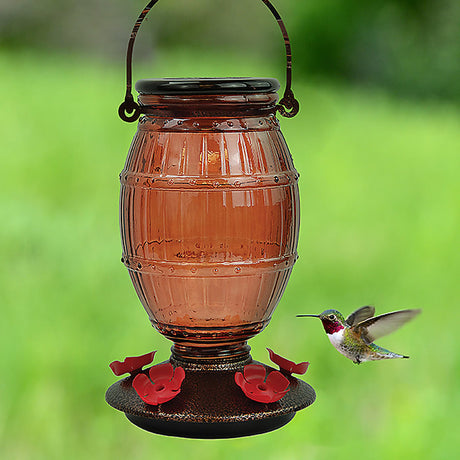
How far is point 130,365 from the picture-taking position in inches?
63.2

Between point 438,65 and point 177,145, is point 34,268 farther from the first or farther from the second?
point 438,65

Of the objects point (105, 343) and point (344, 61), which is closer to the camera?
point (105, 343)

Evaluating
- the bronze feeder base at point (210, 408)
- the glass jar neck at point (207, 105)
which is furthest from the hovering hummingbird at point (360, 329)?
the glass jar neck at point (207, 105)

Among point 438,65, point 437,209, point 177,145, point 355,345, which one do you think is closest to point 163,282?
point 177,145

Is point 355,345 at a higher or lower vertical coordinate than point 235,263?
lower

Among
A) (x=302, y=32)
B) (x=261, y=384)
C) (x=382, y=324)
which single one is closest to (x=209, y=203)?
(x=261, y=384)

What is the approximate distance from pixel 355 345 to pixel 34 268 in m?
1.90

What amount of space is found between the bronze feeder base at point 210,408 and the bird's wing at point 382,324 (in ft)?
0.65

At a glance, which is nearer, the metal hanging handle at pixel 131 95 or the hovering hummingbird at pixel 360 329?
the metal hanging handle at pixel 131 95

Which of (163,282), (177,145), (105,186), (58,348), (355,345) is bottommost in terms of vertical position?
(58,348)

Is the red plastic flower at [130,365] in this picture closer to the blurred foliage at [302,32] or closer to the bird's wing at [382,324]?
the bird's wing at [382,324]

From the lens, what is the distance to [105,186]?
3.74 meters

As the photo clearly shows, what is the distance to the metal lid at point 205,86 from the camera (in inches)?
55.7

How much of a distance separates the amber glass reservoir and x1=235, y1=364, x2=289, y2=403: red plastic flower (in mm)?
73
